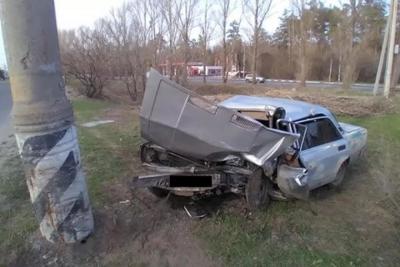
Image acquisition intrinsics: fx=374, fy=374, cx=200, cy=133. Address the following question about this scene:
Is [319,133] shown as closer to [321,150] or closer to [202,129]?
[321,150]

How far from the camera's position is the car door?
207 inches

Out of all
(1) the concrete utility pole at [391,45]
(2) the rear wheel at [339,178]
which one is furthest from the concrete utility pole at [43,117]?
(1) the concrete utility pole at [391,45]

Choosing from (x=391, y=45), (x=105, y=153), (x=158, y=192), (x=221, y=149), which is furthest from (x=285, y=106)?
(x=391, y=45)

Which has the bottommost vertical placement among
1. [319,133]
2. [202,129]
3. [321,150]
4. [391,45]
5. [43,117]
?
[321,150]

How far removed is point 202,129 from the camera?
432 centimetres

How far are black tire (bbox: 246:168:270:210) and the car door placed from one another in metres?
0.64

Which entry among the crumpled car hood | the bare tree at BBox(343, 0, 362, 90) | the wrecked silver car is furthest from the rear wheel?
the bare tree at BBox(343, 0, 362, 90)

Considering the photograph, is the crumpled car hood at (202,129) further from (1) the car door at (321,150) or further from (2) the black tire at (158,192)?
(1) the car door at (321,150)

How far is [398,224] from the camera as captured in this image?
484cm

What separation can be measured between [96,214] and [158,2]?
85.4 ft

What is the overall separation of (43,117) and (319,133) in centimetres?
404

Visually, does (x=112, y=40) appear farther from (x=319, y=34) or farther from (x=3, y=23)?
(x=319, y=34)

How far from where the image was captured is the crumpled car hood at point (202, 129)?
4.21m

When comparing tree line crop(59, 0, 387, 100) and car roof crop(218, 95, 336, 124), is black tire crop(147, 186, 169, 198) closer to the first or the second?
car roof crop(218, 95, 336, 124)
